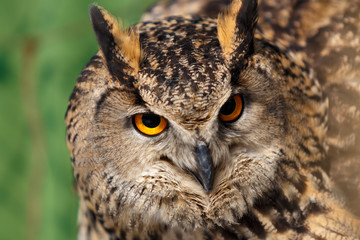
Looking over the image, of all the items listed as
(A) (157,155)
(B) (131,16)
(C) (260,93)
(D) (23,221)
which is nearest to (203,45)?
(C) (260,93)

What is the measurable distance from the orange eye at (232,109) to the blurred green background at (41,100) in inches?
58.2

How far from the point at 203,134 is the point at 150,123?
0.14 metres

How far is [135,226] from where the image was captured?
150 centimetres

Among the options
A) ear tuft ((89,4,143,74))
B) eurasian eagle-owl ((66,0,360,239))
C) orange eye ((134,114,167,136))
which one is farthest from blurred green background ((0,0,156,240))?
orange eye ((134,114,167,136))

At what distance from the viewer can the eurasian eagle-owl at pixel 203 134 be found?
4.14ft

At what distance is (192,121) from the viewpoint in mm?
1246

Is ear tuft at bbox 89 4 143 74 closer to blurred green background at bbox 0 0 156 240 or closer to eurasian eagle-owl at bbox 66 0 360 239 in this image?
eurasian eagle-owl at bbox 66 0 360 239

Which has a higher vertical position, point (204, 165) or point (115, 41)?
point (115, 41)

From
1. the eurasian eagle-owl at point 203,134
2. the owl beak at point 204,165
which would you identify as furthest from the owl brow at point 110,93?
the owl beak at point 204,165

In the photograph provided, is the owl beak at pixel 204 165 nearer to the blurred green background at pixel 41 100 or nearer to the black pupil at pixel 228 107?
the black pupil at pixel 228 107

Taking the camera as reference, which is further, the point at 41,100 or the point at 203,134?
the point at 41,100

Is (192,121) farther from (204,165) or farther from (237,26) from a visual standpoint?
(237,26)

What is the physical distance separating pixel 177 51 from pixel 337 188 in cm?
65

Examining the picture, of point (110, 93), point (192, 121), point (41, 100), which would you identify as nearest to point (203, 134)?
point (192, 121)
